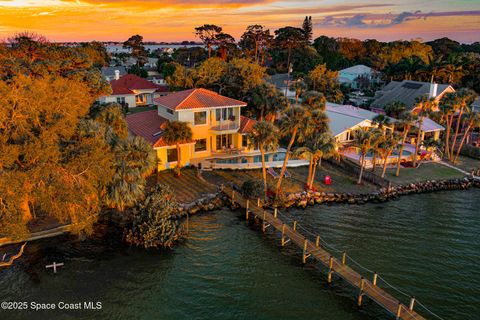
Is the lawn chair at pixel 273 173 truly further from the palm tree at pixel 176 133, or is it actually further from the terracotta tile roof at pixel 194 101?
the palm tree at pixel 176 133

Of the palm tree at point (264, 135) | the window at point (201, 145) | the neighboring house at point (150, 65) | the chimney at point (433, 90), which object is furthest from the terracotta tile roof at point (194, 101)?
the neighboring house at point (150, 65)

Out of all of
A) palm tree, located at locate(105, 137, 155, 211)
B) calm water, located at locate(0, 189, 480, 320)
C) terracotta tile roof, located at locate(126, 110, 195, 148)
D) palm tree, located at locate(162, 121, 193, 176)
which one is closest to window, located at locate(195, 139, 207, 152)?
terracotta tile roof, located at locate(126, 110, 195, 148)

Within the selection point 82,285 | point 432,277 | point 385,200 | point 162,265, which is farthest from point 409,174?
point 82,285

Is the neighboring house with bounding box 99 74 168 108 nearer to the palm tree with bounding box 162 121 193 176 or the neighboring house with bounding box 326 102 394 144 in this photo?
the palm tree with bounding box 162 121 193 176

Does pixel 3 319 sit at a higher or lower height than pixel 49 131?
lower

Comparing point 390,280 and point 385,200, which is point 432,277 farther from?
point 385,200

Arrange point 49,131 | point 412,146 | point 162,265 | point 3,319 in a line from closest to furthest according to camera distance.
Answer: point 3,319, point 49,131, point 162,265, point 412,146

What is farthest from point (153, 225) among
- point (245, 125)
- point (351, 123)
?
point (351, 123)
